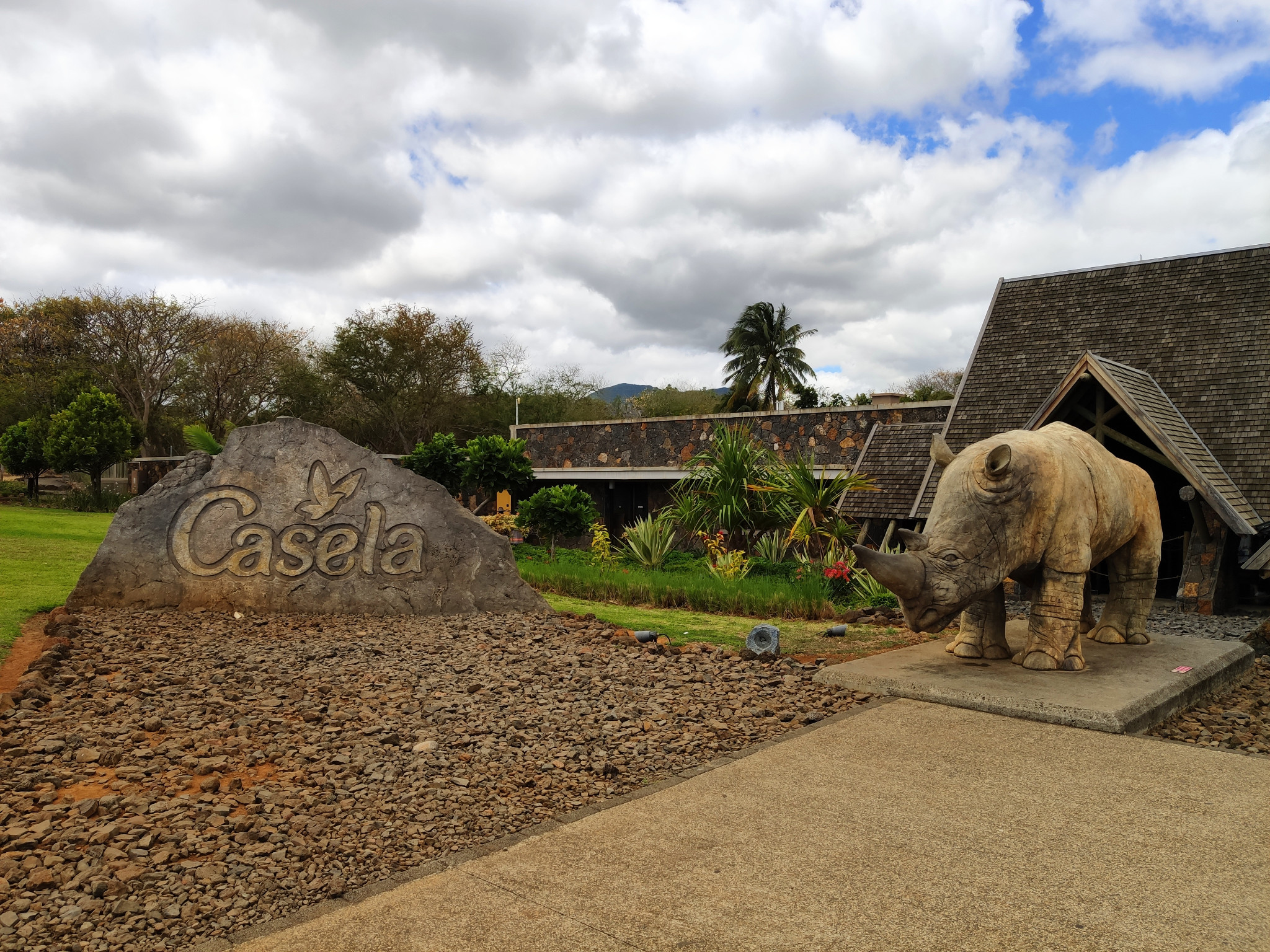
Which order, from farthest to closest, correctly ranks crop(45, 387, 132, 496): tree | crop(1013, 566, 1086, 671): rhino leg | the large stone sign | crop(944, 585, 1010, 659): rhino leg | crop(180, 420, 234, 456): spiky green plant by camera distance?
crop(45, 387, 132, 496): tree
crop(180, 420, 234, 456): spiky green plant
the large stone sign
crop(944, 585, 1010, 659): rhino leg
crop(1013, 566, 1086, 671): rhino leg

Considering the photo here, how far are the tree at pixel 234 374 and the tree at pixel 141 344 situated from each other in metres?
0.58

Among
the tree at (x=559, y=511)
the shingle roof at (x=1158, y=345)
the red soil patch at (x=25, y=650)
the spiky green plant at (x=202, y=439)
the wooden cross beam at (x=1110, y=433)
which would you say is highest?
the shingle roof at (x=1158, y=345)

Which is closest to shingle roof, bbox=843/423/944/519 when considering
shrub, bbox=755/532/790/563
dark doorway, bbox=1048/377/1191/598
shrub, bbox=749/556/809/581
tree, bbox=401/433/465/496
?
shrub, bbox=755/532/790/563

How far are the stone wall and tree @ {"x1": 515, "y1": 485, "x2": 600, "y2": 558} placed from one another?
3.17 meters

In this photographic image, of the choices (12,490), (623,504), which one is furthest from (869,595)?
Answer: (12,490)

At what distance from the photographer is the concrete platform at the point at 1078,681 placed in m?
5.43

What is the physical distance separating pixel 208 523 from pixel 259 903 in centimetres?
619

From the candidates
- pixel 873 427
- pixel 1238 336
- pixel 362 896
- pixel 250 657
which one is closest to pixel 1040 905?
pixel 362 896

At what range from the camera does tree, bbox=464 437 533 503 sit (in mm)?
15602

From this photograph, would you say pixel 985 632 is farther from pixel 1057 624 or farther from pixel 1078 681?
pixel 1078 681

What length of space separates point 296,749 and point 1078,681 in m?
4.91

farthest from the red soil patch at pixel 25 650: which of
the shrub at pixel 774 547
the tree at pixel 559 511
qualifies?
the shrub at pixel 774 547

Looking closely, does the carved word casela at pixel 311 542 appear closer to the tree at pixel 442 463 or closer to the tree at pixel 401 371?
the tree at pixel 442 463

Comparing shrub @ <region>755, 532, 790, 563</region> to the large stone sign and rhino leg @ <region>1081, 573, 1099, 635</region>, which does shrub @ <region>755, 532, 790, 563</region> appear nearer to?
the large stone sign
